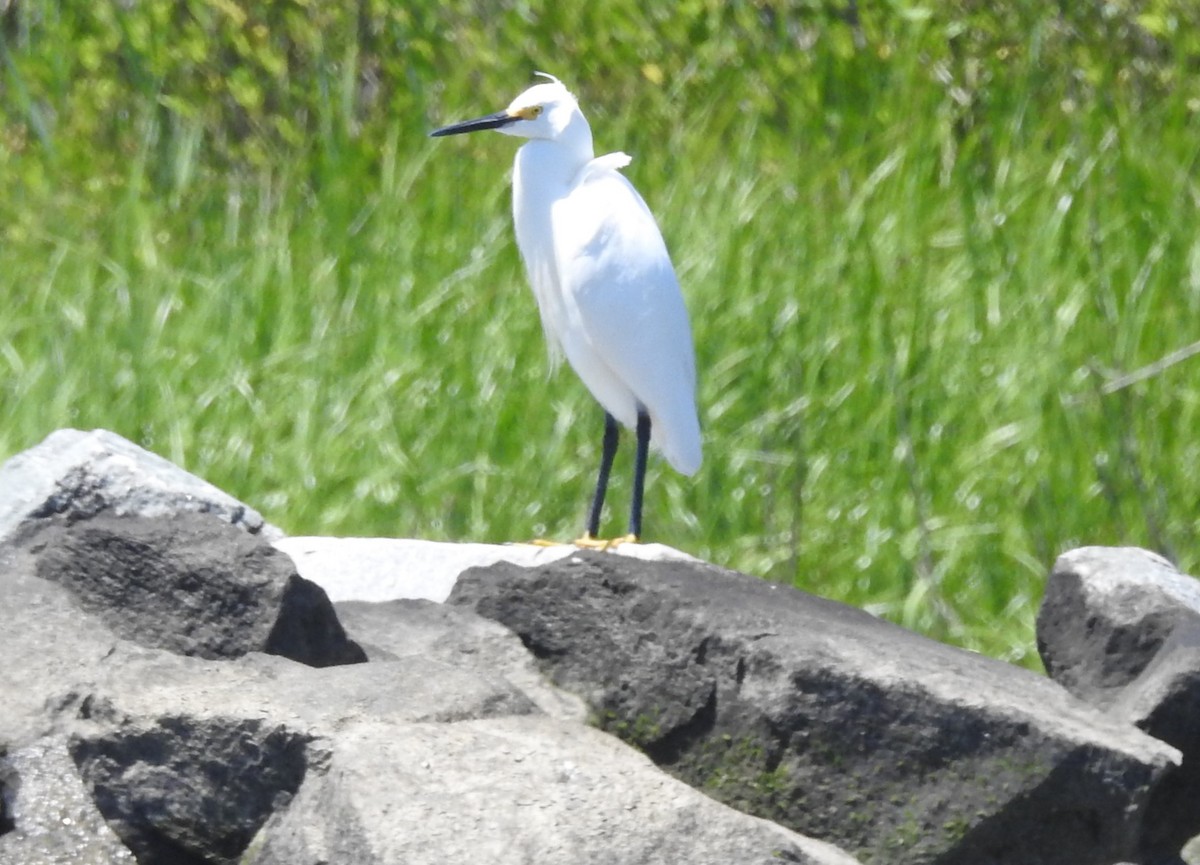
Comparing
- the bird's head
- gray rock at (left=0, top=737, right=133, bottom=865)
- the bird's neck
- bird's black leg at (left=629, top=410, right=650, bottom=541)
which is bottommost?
gray rock at (left=0, top=737, right=133, bottom=865)

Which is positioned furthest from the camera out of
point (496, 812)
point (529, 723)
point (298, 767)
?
point (529, 723)

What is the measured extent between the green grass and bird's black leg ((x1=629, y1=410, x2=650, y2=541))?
0.77 m

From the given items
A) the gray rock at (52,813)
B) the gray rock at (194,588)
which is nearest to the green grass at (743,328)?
the gray rock at (194,588)

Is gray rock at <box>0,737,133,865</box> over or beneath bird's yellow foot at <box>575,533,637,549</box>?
beneath

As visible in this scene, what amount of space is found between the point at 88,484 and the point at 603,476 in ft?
3.25

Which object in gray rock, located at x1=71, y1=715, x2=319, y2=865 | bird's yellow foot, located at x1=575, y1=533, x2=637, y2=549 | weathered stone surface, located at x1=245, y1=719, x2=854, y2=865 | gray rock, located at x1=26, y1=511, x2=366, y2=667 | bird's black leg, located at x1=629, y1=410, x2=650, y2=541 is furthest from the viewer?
bird's black leg, located at x1=629, y1=410, x2=650, y2=541

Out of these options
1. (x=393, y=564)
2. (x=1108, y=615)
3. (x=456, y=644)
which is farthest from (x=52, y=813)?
(x=1108, y=615)

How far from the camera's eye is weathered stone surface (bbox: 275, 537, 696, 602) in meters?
3.07

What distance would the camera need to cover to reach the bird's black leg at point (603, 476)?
10.8 feet

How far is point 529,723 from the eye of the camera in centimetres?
231

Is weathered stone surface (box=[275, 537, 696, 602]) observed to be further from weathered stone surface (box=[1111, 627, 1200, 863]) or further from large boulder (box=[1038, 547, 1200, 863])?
weathered stone surface (box=[1111, 627, 1200, 863])

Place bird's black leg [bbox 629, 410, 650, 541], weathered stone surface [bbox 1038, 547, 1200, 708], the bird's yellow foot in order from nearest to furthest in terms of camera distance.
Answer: weathered stone surface [bbox 1038, 547, 1200, 708] → the bird's yellow foot → bird's black leg [bbox 629, 410, 650, 541]

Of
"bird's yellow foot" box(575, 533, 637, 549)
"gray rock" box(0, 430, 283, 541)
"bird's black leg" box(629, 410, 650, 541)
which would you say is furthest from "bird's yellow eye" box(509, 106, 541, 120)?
"gray rock" box(0, 430, 283, 541)

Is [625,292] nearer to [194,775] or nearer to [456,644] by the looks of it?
[456,644]
